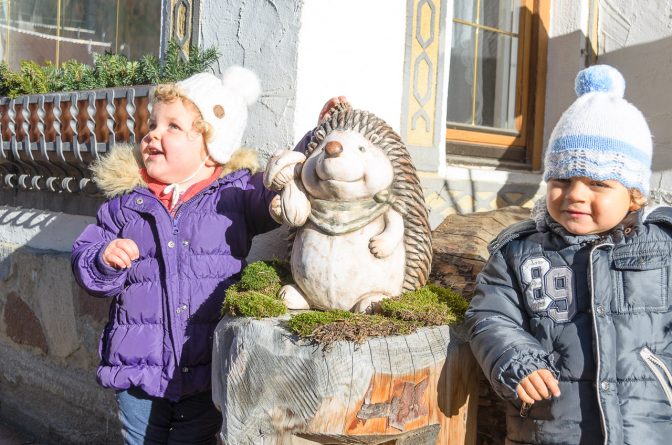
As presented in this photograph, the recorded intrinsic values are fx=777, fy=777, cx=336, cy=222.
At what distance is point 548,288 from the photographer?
1.98 meters

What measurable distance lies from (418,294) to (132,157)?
42.8 inches

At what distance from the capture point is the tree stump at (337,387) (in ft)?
6.32

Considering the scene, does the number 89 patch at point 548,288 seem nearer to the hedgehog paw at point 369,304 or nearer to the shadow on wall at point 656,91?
the hedgehog paw at point 369,304

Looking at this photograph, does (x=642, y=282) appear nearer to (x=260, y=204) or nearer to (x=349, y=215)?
(x=349, y=215)

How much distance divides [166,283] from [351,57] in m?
1.10

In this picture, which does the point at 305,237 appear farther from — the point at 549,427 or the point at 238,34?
the point at 238,34

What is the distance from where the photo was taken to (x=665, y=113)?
3768 millimetres

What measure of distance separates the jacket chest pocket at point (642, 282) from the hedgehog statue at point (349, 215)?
0.58 meters

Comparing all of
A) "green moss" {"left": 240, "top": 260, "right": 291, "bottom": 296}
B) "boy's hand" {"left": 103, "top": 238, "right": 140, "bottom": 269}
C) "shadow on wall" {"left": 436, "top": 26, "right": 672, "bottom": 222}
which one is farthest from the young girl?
"shadow on wall" {"left": 436, "top": 26, "right": 672, "bottom": 222}

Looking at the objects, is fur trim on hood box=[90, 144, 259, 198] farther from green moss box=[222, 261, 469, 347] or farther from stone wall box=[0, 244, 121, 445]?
stone wall box=[0, 244, 121, 445]

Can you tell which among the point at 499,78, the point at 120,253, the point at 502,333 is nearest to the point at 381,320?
the point at 502,333

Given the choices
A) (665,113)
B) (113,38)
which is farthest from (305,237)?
(113,38)

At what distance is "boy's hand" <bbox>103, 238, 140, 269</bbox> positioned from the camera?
2.38m

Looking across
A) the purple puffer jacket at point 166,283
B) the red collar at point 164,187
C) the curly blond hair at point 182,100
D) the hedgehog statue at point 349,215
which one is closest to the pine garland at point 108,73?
the curly blond hair at point 182,100
